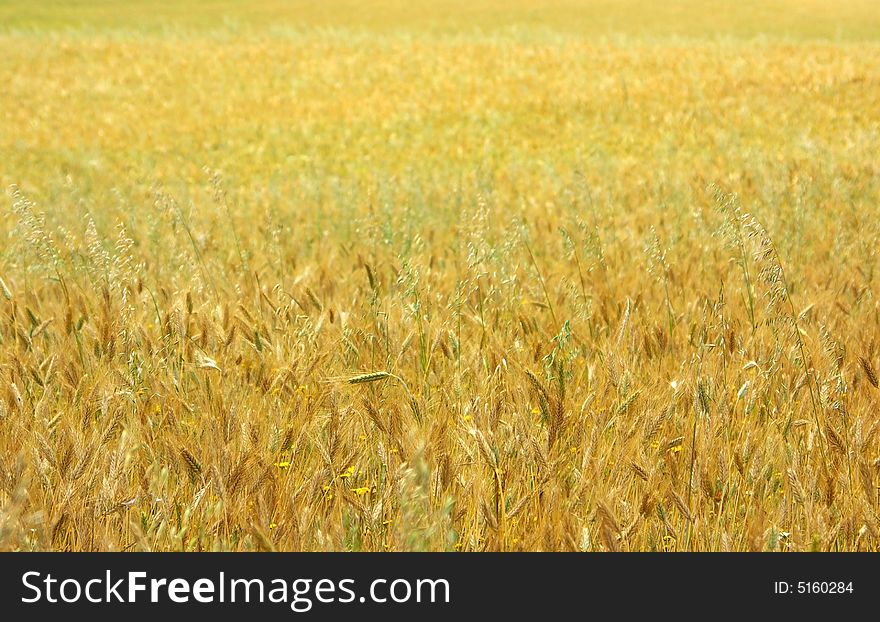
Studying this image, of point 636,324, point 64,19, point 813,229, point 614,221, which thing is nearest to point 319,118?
point 614,221

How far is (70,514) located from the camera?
168 centimetres

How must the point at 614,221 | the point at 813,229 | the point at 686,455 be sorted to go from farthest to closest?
the point at 614,221, the point at 813,229, the point at 686,455

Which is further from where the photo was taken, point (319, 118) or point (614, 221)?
point (319, 118)

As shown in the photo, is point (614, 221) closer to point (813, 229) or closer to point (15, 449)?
point (813, 229)

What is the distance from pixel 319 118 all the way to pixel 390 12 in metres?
18.5

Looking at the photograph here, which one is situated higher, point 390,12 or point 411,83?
point 390,12

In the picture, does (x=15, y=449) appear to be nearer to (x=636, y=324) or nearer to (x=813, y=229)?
(x=636, y=324)

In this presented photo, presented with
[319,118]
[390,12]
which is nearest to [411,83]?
[319,118]

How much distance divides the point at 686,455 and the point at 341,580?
34.8 inches

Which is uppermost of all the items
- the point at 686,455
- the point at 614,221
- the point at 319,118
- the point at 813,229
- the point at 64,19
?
the point at 64,19

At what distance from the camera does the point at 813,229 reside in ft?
16.3

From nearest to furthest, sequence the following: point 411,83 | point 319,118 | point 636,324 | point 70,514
Answer: point 70,514
point 636,324
point 319,118
point 411,83

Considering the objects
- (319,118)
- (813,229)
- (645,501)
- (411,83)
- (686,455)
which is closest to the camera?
(645,501)

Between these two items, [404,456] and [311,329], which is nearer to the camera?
[404,456]
